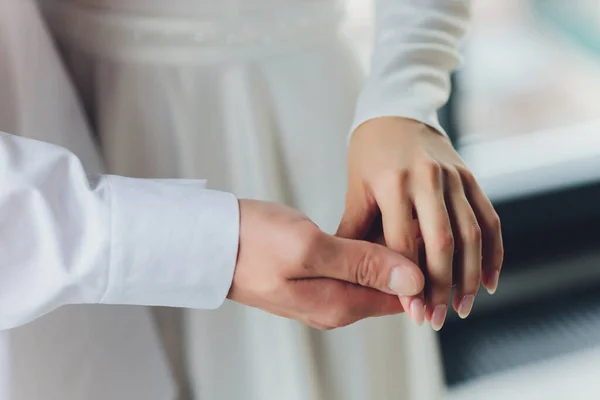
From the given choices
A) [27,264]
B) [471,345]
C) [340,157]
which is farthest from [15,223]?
[471,345]

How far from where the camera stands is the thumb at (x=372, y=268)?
1.52ft

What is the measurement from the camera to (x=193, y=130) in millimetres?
595

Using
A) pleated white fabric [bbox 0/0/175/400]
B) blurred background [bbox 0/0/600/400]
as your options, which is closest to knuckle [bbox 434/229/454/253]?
pleated white fabric [bbox 0/0/175/400]

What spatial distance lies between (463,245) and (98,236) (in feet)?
0.87

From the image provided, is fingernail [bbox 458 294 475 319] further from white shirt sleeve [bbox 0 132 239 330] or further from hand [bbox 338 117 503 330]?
white shirt sleeve [bbox 0 132 239 330]

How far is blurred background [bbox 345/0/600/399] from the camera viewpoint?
139 centimetres

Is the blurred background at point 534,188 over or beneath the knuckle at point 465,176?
over

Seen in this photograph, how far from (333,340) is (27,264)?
0.34m

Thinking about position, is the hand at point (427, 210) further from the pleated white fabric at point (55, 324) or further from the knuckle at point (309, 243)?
the pleated white fabric at point (55, 324)

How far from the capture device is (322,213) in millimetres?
648

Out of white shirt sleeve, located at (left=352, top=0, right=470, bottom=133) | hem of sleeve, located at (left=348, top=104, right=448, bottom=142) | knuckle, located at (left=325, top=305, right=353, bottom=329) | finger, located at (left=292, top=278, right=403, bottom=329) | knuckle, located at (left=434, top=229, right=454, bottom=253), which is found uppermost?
white shirt sleeve, located at (left=352, top=0, right=470, bottom=133)

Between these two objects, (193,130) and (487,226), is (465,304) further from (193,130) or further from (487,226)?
(193,130)

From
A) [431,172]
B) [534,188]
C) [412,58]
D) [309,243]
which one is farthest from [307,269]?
[534,188]

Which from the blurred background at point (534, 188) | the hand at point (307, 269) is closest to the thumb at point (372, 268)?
the hand at point (307, 269)
